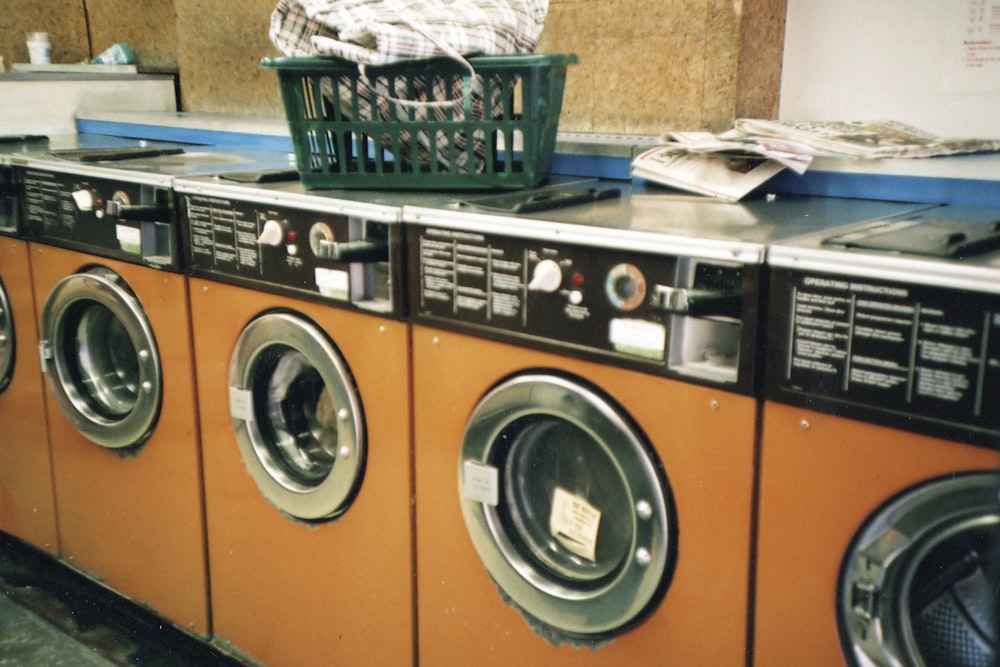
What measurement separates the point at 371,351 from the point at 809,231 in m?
0.84

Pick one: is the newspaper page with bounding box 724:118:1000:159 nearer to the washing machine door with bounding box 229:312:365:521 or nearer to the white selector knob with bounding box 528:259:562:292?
the white selector knob with bounding box 528:259:562:292

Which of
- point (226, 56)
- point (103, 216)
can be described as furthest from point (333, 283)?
point (226, 56)

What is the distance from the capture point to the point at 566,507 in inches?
64.8

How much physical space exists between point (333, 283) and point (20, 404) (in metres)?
1.50

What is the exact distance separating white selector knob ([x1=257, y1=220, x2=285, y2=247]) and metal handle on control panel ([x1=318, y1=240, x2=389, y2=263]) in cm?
18

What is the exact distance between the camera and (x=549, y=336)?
149 cm

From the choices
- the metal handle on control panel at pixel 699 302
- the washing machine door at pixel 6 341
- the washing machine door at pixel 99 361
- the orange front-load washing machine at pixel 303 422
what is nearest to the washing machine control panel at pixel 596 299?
the metal handle on control panel at pixel 699 302

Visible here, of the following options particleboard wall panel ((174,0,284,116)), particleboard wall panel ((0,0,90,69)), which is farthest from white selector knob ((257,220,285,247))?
particleboard wall panel ((0,0,90,69))

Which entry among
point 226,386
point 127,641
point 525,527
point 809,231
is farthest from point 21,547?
point 809,231

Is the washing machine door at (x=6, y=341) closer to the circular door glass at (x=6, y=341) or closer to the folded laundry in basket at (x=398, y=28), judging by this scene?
the circular door glass at (x=6, y=341)

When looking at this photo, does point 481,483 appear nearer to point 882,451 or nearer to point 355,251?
point 355,251

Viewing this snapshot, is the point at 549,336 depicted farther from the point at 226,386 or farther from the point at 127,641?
the point at 127,641

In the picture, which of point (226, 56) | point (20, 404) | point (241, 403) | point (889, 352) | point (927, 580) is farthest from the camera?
point (226, 56)

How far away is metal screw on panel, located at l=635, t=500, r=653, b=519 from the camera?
141 cm
